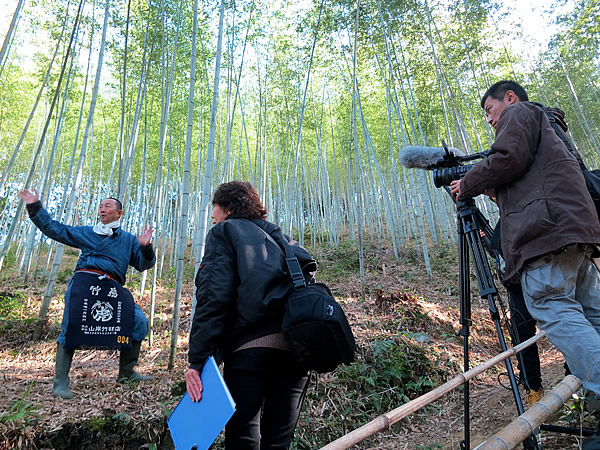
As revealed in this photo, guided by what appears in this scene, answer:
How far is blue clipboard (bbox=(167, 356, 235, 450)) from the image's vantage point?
1.02 meters

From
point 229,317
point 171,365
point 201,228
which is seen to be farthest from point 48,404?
point 229,317

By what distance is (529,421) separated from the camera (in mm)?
1148

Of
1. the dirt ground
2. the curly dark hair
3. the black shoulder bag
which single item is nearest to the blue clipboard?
the black shoulder bag

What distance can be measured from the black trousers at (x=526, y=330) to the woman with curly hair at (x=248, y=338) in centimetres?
146

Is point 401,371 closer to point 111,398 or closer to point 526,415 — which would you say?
point 526,415

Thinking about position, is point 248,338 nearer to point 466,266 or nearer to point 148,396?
point 466,266

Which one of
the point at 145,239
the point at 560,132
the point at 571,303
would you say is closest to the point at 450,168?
the point at 560,132

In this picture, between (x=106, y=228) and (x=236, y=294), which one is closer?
(x=236, y=294)

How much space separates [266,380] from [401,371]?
2.25m

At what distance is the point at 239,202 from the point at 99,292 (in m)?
1.81

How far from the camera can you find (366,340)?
3.53m

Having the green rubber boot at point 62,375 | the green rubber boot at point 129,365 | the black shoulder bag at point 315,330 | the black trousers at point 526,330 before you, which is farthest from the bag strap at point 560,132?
the green rubber boot at point 62,375

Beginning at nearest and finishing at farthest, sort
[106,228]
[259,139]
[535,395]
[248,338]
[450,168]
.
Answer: [248,338] → [450,168] → [535,395] → [106,228] → [259,139]

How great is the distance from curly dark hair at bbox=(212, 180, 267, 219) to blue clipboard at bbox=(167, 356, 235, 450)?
2.01 feet
